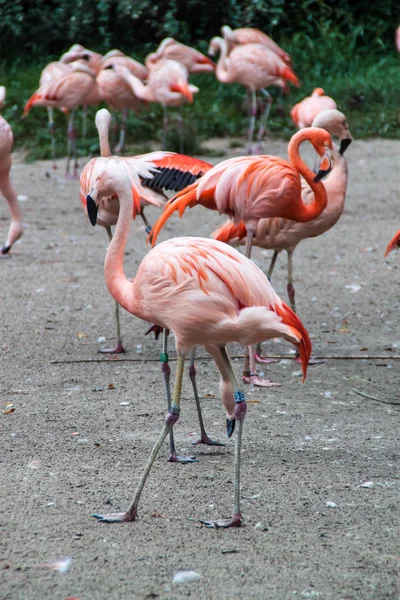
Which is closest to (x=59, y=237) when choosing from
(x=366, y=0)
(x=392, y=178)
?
(x=392, y=178)

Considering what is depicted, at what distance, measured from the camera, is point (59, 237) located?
25.7 feet

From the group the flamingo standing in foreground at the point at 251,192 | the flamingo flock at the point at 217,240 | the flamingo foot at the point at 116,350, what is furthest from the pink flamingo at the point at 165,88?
the flamingo standing in foreground at the point at 251,192

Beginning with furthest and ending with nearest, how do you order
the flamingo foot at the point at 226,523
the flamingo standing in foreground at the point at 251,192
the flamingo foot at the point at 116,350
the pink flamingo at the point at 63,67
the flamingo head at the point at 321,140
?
1. the pink flamingo at the point at 63,67
2. the flamingo foot at the point at 116,350
3. the flamingo head at the point at 321,140
4. the flamingo standing in foreground at the point at 251,192
5. the flamingo foot at the point at 226,523

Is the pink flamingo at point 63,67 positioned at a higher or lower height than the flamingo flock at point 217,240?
lower

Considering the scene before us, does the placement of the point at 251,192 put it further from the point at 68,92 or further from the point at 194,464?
the point at 68,92

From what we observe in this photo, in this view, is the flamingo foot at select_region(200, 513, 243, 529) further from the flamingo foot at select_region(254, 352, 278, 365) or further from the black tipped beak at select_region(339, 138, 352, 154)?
the black tipped beak at select_region(339, 138, 352, 154)

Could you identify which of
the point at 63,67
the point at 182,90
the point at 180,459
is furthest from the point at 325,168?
the point at 63,67

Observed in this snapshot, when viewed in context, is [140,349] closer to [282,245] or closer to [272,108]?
[282,245]

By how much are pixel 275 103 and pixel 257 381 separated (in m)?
9.80

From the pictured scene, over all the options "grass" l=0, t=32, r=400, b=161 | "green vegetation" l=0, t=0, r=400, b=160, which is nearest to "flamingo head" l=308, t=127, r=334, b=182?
"grass" l=0, t=32, r=400, b=161

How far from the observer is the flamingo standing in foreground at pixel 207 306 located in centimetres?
297

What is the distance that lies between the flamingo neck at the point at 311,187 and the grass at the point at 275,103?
6.81 metres

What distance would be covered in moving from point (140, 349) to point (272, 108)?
913 centimetres

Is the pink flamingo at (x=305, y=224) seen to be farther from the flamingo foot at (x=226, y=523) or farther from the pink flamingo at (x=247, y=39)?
the pink flamingo at (x=247, y=39)
